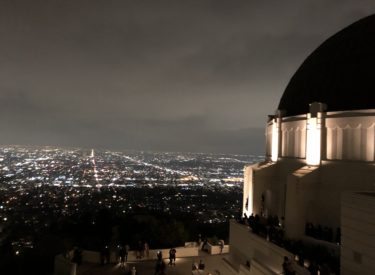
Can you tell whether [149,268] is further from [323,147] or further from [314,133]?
[314,133]

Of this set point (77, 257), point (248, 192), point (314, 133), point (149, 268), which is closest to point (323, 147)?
point (314, 133)

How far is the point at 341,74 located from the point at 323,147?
345 cm

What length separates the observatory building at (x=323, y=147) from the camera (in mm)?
14266

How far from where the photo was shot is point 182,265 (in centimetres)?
1783

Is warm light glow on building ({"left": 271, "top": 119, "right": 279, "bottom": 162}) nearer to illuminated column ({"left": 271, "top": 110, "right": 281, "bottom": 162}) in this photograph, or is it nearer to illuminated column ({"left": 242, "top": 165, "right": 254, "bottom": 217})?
illuminated column ({"left": 271, "top": 110, "right": 281, "bottom": 162})

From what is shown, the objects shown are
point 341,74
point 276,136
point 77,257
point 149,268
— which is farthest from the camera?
point 276,136

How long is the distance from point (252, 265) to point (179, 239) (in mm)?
10664

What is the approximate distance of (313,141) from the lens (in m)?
15.8

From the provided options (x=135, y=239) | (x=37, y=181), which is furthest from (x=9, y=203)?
(x=135, y=239)

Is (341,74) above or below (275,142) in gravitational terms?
above

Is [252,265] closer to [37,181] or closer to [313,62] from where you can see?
[313,62]

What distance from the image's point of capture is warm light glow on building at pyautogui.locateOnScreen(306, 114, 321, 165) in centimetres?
1562

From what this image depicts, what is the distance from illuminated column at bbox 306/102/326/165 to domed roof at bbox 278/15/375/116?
615 mm

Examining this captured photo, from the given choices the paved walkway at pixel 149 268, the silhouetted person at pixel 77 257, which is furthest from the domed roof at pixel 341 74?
the silhouetted person at pixel 77 257
